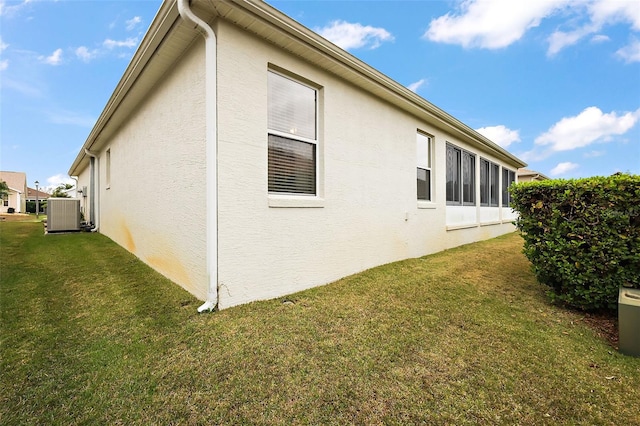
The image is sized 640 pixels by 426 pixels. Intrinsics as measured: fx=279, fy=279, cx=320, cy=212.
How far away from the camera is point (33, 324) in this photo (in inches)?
123

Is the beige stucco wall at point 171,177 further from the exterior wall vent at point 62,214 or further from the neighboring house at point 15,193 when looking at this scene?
the neighboring house at point 15,193

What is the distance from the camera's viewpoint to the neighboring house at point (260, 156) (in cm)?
342

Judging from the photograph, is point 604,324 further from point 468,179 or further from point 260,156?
point 468,179

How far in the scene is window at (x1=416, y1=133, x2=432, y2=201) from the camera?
288 inches

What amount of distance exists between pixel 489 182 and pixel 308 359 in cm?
1148

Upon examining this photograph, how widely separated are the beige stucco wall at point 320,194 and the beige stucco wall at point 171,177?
40 cm

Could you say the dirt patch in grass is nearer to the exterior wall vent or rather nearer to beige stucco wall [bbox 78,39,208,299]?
beige stucco wall [bbox 78,39,208,299]

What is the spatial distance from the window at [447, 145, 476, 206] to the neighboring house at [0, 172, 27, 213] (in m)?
44.9

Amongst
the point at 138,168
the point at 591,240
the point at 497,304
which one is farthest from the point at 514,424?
the point at 138,168

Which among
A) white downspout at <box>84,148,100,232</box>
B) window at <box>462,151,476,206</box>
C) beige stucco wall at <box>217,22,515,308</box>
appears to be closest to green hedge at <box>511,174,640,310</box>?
beige stucco wall at <box>217,22,515,308</box>

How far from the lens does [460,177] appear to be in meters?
9.03

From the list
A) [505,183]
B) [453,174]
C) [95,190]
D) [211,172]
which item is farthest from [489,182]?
[95,190]

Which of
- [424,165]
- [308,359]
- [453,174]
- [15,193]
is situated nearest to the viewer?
[308,359]

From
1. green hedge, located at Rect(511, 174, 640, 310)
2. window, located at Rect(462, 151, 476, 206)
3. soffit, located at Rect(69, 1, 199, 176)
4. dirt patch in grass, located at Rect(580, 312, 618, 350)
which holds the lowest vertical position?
dirt patch in grass, located at Rect(580, 312, 618, 350)
